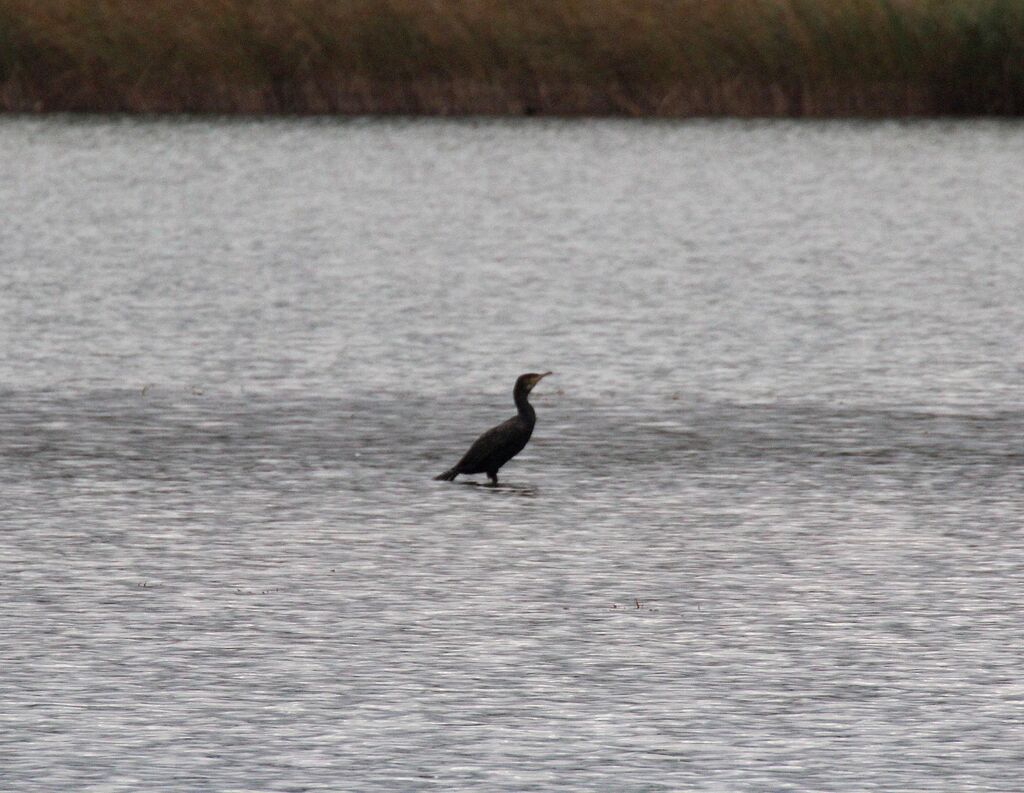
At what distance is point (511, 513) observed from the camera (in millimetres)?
9164

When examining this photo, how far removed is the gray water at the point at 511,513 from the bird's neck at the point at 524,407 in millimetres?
257

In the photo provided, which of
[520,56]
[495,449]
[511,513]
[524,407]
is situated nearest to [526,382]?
[524,407]

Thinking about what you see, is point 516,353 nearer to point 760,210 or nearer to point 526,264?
point 526,264

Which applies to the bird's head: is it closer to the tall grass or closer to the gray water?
the gray water

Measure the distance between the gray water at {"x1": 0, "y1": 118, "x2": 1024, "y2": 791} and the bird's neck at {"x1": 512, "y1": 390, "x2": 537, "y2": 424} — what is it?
0.84 ft

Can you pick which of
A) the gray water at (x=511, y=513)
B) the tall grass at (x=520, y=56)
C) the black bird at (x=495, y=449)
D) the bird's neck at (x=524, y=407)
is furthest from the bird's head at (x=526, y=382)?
the tall grass at (x=520, y=56)

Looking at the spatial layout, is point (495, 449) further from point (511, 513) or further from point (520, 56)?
point (520, 56)

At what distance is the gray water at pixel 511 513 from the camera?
594 cm

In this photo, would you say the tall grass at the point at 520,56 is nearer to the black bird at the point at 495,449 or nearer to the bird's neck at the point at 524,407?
the bird's neck at the point at 524,407

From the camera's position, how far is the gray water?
5938mm

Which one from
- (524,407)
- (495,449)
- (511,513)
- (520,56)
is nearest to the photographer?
(511,513)

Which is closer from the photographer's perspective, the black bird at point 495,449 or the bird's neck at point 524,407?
the black bird at point 495,449

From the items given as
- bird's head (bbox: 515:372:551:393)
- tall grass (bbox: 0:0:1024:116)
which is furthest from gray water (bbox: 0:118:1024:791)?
tall grass (bbox: 0:0:1024:116)

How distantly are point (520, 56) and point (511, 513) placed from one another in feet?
73.2
